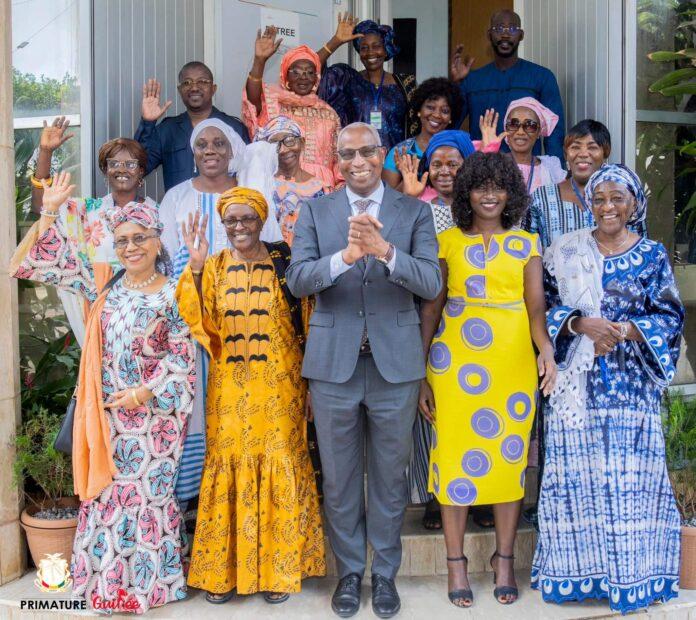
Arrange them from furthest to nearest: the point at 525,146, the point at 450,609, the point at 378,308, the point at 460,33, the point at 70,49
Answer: the point at 460,33, the point at 70,49, the point at 525,146, the point at 450,609, the point at 378,308

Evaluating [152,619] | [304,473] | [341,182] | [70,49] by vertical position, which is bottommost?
[152,619]

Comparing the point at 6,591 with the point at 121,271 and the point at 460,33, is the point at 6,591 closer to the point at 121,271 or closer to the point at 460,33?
the point at 121,271

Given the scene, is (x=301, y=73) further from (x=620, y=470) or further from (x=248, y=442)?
(x=620, y=470)

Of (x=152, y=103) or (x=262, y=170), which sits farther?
(x=152, y=103)

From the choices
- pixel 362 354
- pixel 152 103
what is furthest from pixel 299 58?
pixel 362 354

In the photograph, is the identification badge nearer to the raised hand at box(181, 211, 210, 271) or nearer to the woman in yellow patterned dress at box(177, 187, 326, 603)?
the woman in yellow patterned dress at box(177, 187, 326, 603)

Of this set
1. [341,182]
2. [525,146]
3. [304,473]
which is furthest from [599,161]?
[304,473]

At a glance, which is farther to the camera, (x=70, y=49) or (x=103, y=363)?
(x=70, y=49)

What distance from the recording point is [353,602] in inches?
140

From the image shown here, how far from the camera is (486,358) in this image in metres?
3.59

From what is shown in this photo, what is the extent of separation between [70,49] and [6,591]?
3382 millimetres

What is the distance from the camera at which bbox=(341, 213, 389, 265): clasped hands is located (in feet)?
10.0

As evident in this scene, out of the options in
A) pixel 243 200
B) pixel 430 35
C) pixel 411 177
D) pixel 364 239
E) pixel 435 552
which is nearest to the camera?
pixel 364 239

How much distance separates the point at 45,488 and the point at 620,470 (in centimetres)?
291
